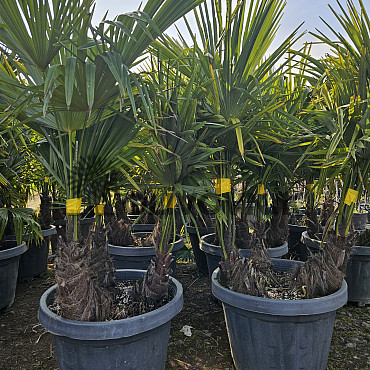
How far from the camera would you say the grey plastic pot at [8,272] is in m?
2.15

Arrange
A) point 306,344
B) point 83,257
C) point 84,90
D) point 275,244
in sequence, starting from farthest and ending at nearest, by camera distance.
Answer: point 275,244 < point 306,344 < point 83,257 < point 84,90

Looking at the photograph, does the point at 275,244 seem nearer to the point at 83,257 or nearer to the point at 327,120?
the point at 327,120

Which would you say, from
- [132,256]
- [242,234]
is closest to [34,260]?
[132,256]

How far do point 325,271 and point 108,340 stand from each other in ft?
3.23

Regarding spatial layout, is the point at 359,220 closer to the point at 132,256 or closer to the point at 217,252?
the point at 217,252

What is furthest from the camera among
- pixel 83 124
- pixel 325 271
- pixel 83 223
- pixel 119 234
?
pixel 83 223

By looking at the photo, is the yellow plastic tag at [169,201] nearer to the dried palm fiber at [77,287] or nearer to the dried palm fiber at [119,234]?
the dried palm fiber at [77,287]

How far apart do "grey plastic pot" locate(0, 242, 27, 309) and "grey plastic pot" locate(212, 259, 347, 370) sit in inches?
56.8

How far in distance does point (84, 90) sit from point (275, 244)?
192 centimetres

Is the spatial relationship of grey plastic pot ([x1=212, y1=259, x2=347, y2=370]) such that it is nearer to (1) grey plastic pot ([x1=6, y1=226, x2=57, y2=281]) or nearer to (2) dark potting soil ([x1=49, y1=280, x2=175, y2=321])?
(2) dark potting soil ([x1=49, y1=280, x2=175, y2=321])

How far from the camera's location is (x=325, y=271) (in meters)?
1.53

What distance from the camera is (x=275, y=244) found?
253 cm

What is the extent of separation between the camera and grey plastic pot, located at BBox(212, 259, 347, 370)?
4.47 feet

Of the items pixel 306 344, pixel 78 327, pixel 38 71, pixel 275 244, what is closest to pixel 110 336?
pixel 78 327
